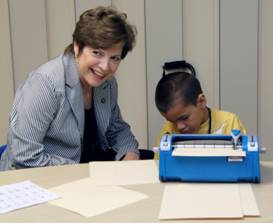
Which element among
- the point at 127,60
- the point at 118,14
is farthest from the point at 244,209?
the point at 127,60

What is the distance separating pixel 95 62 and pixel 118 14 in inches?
9.0

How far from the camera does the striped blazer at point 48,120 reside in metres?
1.81

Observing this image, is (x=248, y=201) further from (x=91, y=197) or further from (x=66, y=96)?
(x=66, y=96)

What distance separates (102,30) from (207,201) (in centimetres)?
89

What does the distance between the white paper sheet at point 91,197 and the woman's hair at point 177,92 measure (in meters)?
0.70

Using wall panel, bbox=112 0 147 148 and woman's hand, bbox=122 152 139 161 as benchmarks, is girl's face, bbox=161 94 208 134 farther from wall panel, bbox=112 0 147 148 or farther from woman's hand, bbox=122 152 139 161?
wall panel, bbox=112 0 147 148

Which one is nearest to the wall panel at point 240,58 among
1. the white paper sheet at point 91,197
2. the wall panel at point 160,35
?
the wall panel at point 160,35

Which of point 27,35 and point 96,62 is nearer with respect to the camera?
point 96,62

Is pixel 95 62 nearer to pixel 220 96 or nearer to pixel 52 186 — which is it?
pixel 52 186

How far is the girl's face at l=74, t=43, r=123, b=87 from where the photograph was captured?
192 cm

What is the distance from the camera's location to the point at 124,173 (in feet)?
5.15

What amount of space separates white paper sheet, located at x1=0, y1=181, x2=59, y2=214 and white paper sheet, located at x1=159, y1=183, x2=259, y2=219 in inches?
13.3

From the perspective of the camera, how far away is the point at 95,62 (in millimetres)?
1936

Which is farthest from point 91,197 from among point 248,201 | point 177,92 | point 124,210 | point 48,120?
point 177,92
